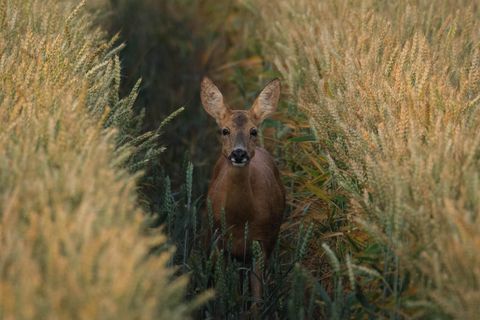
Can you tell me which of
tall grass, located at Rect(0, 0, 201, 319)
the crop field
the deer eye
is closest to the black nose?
the deer eye

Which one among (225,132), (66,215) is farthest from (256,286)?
(66,215)

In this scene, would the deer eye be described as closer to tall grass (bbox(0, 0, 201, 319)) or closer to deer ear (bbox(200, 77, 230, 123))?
deer ear (bbox(200, 77, 230, 123))

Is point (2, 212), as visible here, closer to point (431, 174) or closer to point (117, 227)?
point (117, 227)

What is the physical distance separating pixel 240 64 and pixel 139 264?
7.09m

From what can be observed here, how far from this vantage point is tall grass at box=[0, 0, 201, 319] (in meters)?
3.78

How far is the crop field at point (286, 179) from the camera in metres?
4.07

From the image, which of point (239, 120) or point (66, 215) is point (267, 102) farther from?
point (66, 215)

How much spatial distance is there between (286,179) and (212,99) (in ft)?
3.42

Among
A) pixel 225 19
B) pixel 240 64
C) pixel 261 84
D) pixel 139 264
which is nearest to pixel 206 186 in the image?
pixel 261 84

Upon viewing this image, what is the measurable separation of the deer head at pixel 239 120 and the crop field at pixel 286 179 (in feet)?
1.17

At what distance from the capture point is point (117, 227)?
423 centimetres

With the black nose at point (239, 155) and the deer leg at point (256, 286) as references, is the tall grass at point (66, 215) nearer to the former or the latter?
the black nose at point (239, 155)

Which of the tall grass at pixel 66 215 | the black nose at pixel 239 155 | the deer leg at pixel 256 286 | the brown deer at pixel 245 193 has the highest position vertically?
the tall grass at pixel 66 215

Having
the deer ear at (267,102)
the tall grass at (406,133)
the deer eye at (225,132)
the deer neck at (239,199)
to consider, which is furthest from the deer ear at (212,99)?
the deer neck at (239,199)
